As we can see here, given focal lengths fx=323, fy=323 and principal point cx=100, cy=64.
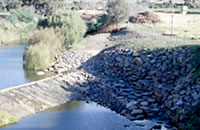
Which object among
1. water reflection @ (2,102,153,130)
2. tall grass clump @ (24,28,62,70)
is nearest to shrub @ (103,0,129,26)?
tall grass clump @ (24,28,62,70)

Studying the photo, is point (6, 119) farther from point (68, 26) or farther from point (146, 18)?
point (146, 18)

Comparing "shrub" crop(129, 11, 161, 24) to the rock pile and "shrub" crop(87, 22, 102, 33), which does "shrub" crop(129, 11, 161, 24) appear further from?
the rock pile

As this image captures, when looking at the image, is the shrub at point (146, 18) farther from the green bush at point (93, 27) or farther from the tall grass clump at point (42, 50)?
the tall grass clump at point (42, 50)

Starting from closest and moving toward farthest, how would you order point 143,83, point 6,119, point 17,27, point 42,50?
point 6,119 < point 143,83 < point 42,50 < point 17,27

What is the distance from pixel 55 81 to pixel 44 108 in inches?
183

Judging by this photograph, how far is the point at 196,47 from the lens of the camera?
2400cm

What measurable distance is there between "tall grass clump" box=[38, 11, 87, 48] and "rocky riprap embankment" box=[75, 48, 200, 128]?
650 centimetres

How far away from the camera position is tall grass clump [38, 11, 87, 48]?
3638 centimetres

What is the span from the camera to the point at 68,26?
36.8 metres

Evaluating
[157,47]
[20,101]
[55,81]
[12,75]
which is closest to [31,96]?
[20,101]

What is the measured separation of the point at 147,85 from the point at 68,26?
15.6 metres

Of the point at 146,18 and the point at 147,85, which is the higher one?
the point at 146,18

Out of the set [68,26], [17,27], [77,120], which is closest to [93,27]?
[17,27]

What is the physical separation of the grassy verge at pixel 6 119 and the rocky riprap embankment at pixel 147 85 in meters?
6.23
